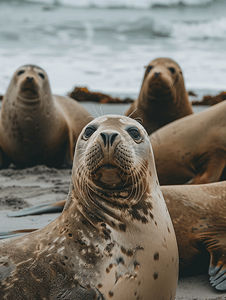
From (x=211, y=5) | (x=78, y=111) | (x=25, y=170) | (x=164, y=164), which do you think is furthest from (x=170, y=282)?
(x=211, y=5)

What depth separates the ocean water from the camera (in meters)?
18.0

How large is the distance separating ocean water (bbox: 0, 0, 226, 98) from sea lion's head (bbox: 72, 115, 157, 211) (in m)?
13.7

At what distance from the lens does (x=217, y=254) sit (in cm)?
244

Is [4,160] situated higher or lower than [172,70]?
lower

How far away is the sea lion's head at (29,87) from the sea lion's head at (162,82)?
144cm

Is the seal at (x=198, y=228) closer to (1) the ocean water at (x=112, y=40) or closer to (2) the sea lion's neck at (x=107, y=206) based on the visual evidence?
(2) the sea lion's neck at (x=107, y=206)

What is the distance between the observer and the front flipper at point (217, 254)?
228 centimetres

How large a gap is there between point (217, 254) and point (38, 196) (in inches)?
79.2

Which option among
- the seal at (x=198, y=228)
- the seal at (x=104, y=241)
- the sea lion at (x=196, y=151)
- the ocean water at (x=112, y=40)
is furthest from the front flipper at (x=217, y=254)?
the ocean water at (x=112, y=40)

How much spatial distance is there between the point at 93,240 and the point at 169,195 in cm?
120

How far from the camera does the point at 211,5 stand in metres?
27.4

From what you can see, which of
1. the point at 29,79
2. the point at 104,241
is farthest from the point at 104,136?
the point at 29,79

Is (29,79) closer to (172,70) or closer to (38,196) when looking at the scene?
(38,196)

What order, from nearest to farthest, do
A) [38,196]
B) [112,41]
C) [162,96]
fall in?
[38,196] < [162,96] < [112,41]
